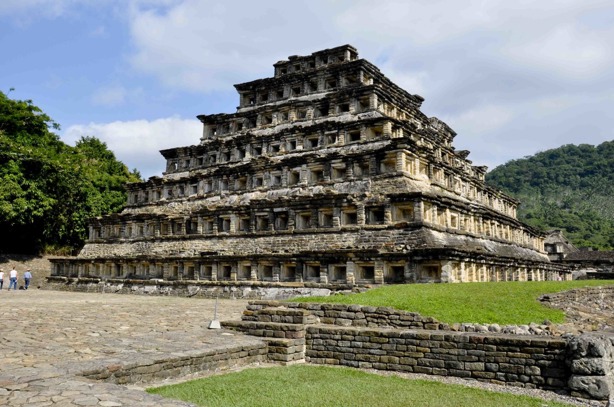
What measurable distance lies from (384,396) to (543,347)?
3556mm

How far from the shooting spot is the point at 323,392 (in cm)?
882

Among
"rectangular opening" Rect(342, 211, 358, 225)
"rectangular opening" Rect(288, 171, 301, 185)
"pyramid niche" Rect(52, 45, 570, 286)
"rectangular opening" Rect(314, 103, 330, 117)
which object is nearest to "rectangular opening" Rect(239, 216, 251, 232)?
"pyramid niche" Rect(52, 45, 570, 286)

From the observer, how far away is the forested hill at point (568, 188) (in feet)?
282

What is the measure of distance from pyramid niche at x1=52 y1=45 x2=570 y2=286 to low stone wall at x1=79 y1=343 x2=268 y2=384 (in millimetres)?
12059

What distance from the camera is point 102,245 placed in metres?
37.2

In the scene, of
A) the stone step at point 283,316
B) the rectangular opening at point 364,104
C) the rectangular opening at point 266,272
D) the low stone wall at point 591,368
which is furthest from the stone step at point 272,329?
the rectangular opening at point 364,104

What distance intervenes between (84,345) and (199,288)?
60.2 feet

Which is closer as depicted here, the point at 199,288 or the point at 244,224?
the point at 199,288

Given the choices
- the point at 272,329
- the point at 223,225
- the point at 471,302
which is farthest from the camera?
the point at 223,225

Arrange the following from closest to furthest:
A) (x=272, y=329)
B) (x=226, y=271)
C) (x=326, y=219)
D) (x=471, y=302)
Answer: (x=272, y=329), (x=471, y=302), (x=326, y=219), (x=226, y=271)

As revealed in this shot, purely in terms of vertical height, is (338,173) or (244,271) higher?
(338,173)

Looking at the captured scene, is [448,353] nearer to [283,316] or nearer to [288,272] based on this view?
[283,316]

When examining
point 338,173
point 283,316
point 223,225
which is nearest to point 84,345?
point 283,316

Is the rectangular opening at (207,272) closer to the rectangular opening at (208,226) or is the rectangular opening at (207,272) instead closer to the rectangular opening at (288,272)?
the rectangular opening at (208,226)
